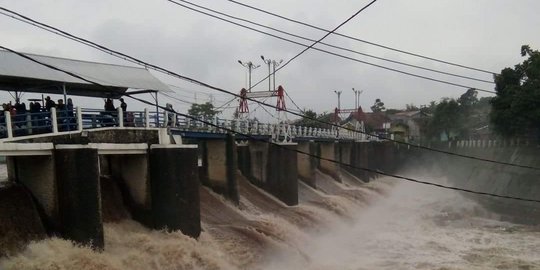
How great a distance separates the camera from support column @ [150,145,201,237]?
15141 millimetres

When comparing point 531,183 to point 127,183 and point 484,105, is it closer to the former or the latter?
point 127,183

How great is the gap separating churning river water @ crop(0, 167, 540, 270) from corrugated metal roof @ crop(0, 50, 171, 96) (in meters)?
4.46

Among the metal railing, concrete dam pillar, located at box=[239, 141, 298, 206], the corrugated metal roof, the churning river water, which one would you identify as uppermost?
the corrugated metal roof

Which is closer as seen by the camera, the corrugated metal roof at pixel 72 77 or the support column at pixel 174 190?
the corrugated metal roof at pixel 72 77

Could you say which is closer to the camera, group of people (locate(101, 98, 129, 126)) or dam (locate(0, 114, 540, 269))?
dam (locate(0, 114, 540, 269))

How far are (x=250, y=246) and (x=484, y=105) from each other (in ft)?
269

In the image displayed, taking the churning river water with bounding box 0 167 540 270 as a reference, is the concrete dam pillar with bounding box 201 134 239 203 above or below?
above

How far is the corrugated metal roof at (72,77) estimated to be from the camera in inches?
536

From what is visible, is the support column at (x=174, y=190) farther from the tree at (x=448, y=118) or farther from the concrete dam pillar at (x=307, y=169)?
the tree at (x=448, y=118)

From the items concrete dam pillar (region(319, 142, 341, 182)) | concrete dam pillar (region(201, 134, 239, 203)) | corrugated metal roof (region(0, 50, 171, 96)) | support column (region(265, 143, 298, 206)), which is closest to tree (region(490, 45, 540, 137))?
concrete dam pillar (region(319, 142, 341, 182))

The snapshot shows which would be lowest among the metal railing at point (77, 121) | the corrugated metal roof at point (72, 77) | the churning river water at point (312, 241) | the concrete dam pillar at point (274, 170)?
the churning river water at point (312, 241)

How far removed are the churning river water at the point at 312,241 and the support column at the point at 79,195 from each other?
17.8 inches

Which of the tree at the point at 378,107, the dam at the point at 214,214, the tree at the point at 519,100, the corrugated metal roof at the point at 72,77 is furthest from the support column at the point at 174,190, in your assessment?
the tree at the point at 378,107

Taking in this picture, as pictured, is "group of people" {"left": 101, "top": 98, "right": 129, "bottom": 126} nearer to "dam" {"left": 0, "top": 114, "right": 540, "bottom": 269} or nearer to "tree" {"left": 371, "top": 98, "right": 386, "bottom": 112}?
"dam" {"left": 0, "top": 114, "right": 540, "bottom": 269}
